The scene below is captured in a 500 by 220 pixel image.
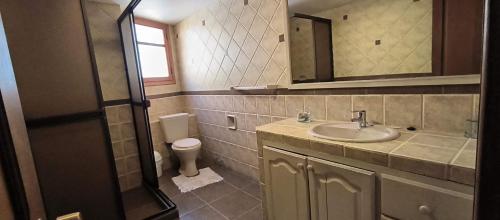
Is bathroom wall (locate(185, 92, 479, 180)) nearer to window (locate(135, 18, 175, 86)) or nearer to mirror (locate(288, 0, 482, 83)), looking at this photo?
mirror (locate(288, 0, 482, 83))

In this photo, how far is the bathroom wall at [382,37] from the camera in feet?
3.93

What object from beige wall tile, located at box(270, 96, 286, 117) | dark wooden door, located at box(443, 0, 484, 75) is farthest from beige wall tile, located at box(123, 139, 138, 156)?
dark wooden door, located at box(443, 0, 484, 75)

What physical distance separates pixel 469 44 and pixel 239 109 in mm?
1891

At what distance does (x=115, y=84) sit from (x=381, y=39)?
2.53 m

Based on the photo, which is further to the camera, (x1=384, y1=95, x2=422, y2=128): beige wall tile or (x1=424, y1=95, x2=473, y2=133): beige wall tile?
(x1=384, y1=95, x2=422, y2=128): beige wall tile

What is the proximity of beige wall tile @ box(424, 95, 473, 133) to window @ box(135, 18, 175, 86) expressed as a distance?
301 cm

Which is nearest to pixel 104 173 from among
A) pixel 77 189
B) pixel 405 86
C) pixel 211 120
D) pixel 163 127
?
pixel 77 189

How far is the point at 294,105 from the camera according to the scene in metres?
1.90

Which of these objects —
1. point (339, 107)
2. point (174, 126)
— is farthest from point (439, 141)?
point (174, 126)

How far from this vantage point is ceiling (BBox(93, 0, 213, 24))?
7.98ft

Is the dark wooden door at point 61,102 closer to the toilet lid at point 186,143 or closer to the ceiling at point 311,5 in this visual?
the toilet lid at point 186,143

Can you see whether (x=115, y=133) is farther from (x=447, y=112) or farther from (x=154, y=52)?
(x=447, y=112)

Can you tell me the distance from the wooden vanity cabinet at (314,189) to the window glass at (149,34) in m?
2.52

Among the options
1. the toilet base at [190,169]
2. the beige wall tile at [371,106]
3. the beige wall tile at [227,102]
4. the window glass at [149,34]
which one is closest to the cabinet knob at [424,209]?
the beige wall tile at [371,106]
